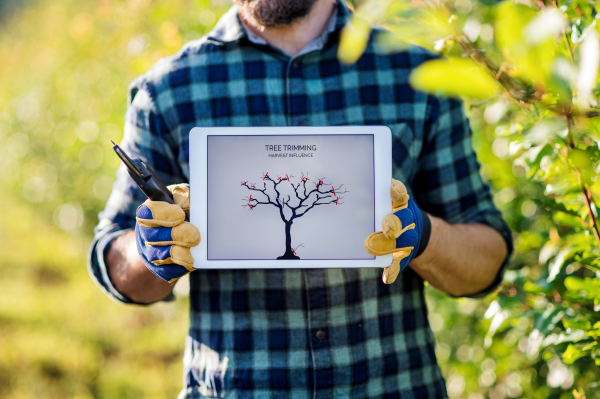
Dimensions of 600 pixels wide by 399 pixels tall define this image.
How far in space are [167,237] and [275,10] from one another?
65cm

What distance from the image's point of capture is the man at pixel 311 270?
115cm

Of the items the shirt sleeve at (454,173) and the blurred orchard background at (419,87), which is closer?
the blurred orchard background at (419,87)

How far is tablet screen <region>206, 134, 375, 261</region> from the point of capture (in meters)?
0.98

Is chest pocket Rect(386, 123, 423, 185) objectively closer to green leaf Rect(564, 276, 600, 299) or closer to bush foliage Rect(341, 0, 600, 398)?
bush foliage Rect(341, 0, 600, 398)

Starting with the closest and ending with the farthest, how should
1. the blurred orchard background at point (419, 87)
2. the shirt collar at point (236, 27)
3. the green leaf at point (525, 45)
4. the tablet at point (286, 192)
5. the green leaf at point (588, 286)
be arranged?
the green leaf at point (525, 45) → the blurred orchard background at point (419, 87) → the green leaf at point (588, 286) → the tablet at point (286, 192) → the shirt collar at point (236, 27)

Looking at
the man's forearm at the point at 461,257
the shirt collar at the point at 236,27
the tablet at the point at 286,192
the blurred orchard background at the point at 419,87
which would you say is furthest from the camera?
the shirt collar at the point at 236,27

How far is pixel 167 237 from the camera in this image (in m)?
0.91

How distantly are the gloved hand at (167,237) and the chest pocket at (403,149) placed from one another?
0.57m

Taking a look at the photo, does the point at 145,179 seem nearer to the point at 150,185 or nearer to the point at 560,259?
the point at 150,185

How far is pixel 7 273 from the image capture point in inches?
164

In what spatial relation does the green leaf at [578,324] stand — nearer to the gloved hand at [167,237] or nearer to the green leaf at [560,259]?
the green leaf at [560,259]

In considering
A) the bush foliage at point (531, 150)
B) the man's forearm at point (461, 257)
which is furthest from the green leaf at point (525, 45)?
the man's forearm at point (461, 257)

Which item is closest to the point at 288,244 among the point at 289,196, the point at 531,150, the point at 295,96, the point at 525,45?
the point at 289,196

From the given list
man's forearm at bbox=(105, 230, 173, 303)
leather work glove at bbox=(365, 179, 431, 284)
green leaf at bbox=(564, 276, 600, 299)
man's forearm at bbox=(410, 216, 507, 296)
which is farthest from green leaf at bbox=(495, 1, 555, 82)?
man's forearm at bbox=(105, 230, 173, 303)
